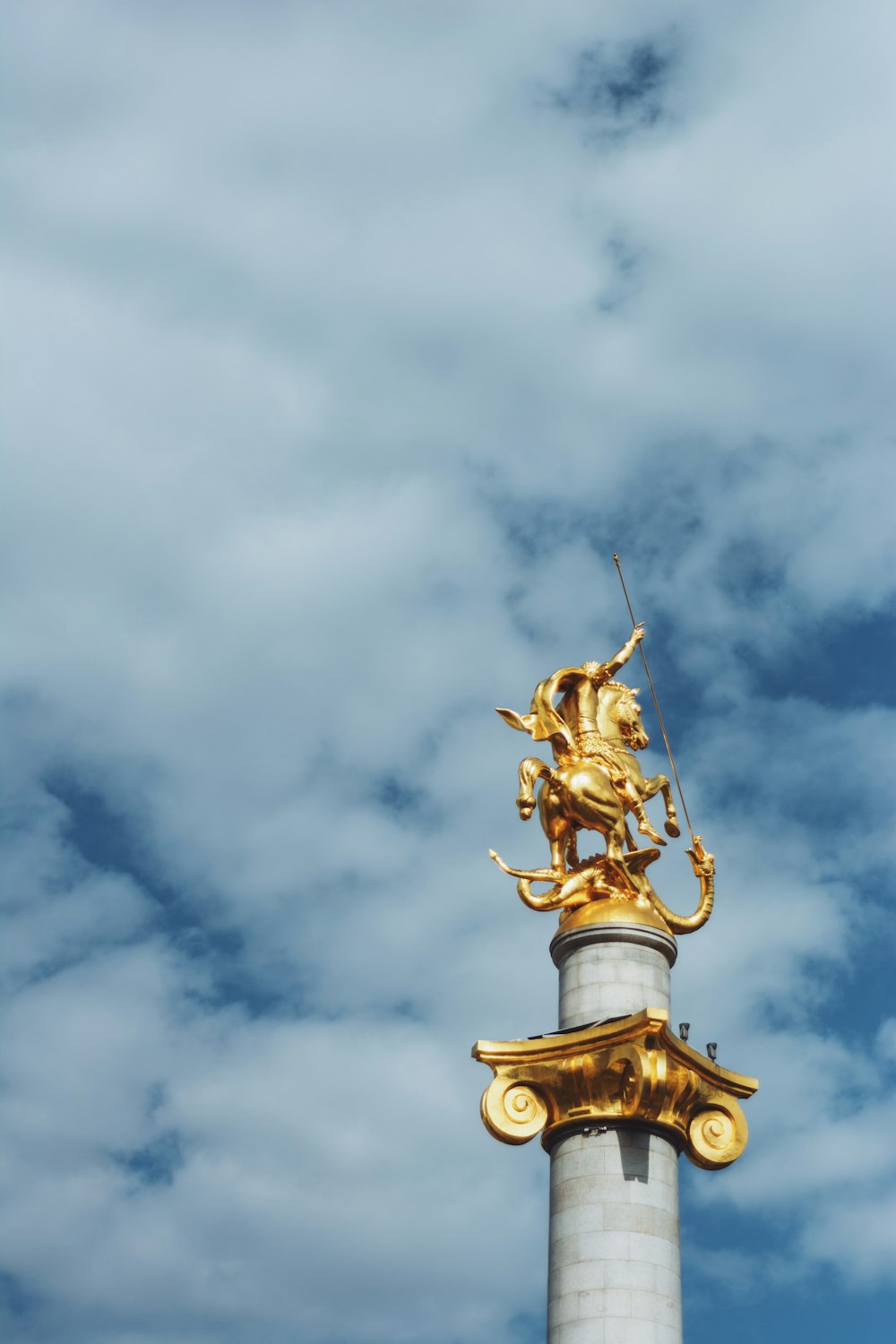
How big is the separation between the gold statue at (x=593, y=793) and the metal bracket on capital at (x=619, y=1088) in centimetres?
354

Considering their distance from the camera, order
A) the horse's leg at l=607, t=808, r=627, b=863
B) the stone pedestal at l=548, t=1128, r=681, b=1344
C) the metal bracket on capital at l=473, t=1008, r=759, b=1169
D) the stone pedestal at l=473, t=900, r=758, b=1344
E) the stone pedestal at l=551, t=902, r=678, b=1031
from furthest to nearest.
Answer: the horse's leg at l=607, t=808, r=627, b=863 → the stone pedestal at l=551, t=902, r=678, b=1031 → the metal bracket on capital at l=473, t=1008, r=759, b=1169 → the stone pedestal at l=473, t=900, r=758, b=1344 → the stone pedestal at l=548, t=1128, r=681, b=1344

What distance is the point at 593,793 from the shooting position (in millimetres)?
34688

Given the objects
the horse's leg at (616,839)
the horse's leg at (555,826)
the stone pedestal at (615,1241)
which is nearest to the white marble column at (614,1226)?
the stone pedestal at (615,1241)

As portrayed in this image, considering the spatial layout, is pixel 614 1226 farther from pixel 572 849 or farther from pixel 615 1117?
pixel 572 849

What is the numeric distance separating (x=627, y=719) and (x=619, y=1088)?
9378 mm

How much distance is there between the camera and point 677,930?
34.1 m

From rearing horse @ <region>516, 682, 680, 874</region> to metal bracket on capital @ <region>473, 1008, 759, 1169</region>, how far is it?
455 centimetres

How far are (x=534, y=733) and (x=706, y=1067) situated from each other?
8385 millimetres

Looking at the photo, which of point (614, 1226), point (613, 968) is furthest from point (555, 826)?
point (614, 1226)

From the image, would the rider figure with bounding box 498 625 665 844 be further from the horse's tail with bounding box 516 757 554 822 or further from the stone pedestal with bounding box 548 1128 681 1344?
the stone pedestal with bounding box 548 1128 681 1344

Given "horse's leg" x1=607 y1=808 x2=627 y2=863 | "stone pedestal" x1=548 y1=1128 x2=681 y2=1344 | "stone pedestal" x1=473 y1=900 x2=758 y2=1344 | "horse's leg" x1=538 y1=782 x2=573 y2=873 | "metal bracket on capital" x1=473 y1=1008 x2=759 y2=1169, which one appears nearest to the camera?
"stone pedestal" x1=548 y1=1128 x2=681 y2=1344

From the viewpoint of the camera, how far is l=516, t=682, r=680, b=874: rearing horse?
A: 34.6 m

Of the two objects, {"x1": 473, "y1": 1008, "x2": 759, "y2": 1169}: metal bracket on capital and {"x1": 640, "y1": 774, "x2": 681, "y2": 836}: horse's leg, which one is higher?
{"x1": 640, "y1": 774, "x2": 681, "y2": 836}: horse's leg

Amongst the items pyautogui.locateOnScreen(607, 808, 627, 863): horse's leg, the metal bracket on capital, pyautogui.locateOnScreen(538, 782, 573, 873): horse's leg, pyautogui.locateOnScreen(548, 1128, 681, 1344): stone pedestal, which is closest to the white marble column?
pyautogui.locateOnScreen(548, 1128, 681, 1344): stone pedestal
